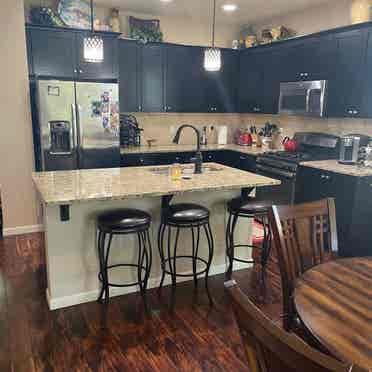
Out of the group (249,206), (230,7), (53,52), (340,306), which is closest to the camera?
(340,306)

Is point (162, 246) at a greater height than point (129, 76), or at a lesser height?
lesser

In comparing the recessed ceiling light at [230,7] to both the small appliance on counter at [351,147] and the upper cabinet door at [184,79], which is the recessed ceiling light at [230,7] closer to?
the upper cabinet door at [184,79]

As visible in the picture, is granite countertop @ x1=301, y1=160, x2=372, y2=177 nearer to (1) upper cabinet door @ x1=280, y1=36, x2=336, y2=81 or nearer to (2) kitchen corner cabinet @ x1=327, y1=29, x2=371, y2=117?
(2) kitchen corner cabinet @ x1=327, y1=29, x2=371, y2=117

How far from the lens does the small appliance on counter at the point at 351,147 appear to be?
3.80 m

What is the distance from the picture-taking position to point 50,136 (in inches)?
155

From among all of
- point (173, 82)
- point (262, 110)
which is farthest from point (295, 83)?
point (173, 82)

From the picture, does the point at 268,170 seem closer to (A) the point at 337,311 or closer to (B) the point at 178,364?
(B) the point at 178,364

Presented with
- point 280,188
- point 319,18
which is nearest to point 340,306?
point 280,188

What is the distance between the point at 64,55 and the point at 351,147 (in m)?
3.35

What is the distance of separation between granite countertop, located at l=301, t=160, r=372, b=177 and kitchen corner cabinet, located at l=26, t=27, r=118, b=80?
259cm

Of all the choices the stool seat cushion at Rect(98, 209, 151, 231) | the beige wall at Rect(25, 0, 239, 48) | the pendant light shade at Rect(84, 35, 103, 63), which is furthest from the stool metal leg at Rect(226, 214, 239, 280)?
the beige wall at Rect(25, 0, 239, 48)

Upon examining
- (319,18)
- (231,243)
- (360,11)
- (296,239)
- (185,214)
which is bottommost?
(231,243)

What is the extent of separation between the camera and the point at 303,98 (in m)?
4.37

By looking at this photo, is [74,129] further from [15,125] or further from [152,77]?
[152,77]
